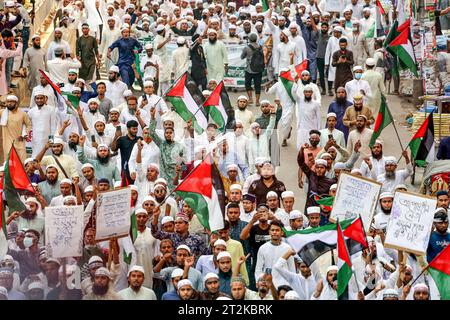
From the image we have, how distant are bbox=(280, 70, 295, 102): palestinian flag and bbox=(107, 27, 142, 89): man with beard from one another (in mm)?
3511

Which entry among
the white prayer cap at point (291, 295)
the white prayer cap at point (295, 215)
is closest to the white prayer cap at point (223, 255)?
the white prayer cap at point (291, 295)

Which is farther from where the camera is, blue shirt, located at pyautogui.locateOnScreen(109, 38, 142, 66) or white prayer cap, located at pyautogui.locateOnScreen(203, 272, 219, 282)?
blue shirt, located at pyautogui.locateOnScreen(109, 38, 142, 66)

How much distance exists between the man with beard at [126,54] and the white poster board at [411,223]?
1049 cm

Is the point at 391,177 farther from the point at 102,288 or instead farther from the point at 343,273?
the point at 102,288

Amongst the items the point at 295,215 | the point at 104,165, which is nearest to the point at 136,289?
the point at 295,215

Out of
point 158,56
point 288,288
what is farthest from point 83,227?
point 158,56

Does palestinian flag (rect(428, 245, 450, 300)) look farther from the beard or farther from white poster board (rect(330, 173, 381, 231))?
the beard

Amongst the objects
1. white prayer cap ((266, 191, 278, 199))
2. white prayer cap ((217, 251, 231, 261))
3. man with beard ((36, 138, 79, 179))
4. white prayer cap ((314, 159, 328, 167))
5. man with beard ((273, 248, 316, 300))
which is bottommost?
man with beard ((273, 248, 316, 300))

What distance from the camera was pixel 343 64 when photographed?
25.4 meters

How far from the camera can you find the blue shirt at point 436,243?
54.3 ft

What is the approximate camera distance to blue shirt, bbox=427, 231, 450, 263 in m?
16.5

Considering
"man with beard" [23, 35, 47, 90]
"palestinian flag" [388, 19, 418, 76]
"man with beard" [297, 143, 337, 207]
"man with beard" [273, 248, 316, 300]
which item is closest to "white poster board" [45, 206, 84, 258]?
"man with beard" [273, 248, 316, 300]

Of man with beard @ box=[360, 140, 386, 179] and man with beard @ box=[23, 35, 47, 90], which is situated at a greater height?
man with beard @ box=[23, 35, 47, 90]

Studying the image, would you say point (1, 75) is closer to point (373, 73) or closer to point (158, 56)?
point (158, 56)
